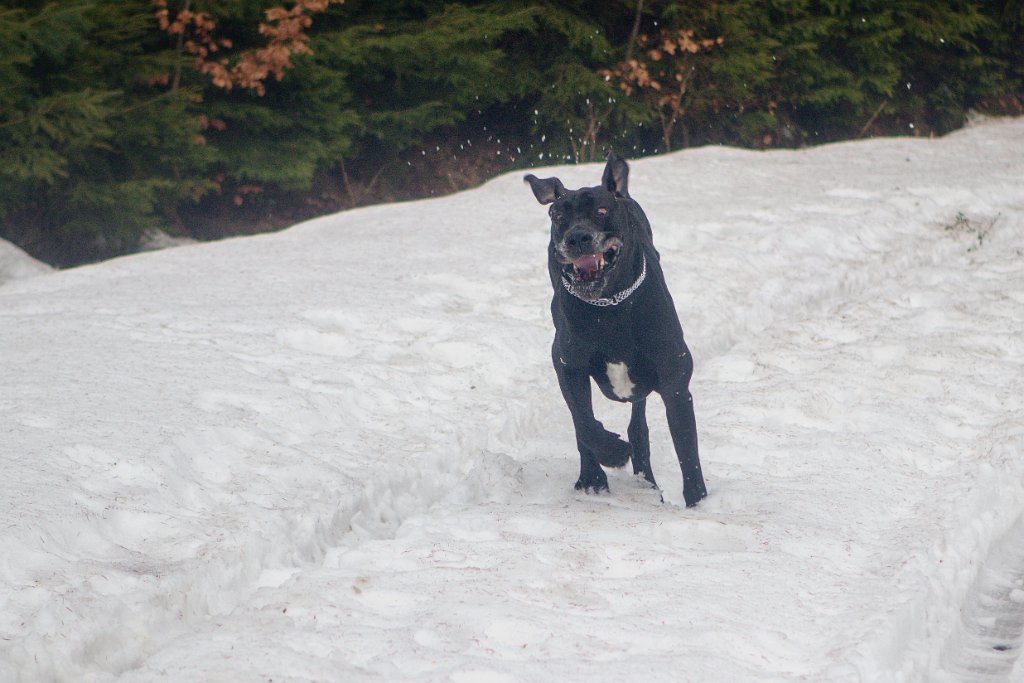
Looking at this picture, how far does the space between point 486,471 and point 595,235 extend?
1.59 metres

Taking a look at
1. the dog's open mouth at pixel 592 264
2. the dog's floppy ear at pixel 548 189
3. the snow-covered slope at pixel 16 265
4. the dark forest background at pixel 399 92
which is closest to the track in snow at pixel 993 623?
the dog's open mouth at pixel 592 264

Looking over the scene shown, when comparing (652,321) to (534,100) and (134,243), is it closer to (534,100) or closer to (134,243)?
(134,243)

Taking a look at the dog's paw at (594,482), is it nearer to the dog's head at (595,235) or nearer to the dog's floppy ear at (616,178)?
the dog's head at (595,235)

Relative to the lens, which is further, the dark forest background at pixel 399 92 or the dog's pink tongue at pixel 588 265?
the dark forest background at pixel 399 92

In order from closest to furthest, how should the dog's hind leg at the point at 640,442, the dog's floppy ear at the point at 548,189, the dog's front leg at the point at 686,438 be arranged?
1. the dog's floppy ear at the point at 548,189
2. the dog's front leg at the point at 686,438
3. the dog's hind leg at the point at 640,442

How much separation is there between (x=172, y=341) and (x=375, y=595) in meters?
3.34

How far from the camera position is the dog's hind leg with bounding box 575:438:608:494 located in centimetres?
539

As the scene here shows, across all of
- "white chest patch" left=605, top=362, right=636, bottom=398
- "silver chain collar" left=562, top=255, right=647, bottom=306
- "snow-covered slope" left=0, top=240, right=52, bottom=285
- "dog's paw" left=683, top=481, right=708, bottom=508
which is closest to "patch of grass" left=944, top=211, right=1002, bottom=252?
"dog's paw" left=683, top=481, right=708, bottom=508

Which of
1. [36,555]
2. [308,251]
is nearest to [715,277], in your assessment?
[308,251]

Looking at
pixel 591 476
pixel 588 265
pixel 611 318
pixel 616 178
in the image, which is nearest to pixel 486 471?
pixel 591 476

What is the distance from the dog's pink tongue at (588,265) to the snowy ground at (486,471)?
1130mm

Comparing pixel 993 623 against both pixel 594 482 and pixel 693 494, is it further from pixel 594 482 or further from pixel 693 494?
pixel 594 482

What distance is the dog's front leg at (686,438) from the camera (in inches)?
198

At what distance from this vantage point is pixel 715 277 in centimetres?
870
